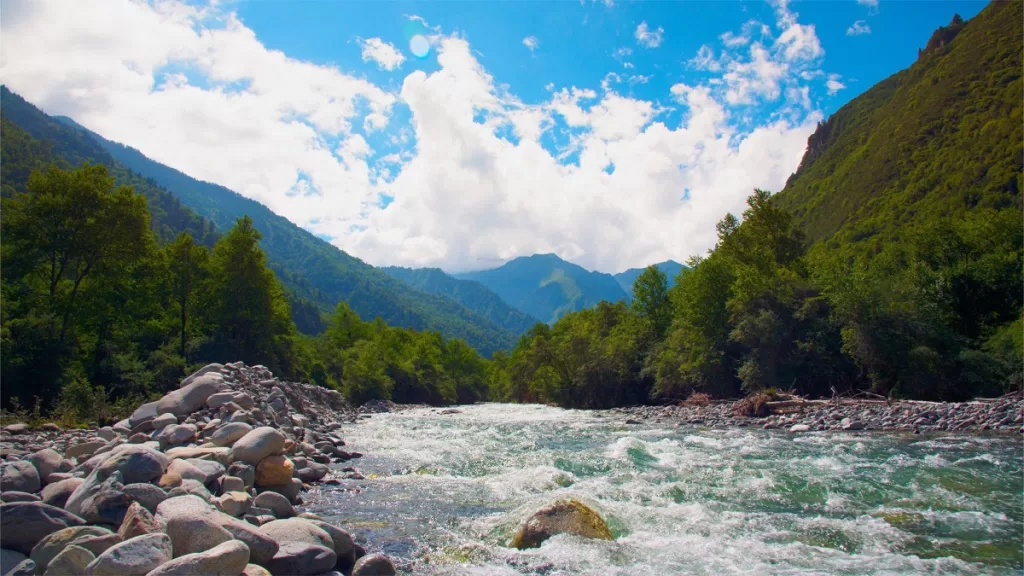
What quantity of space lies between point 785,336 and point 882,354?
6179 mm

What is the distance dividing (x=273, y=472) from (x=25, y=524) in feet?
16.5

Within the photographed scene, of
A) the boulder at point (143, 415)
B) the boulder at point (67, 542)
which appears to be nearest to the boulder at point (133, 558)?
the boulder at point (67, 542)

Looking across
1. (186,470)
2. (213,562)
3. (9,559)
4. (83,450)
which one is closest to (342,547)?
(213,562)

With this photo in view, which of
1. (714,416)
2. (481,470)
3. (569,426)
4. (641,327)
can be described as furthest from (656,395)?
(481,470)

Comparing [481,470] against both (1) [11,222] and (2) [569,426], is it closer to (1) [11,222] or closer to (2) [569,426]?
(2) [569,426]

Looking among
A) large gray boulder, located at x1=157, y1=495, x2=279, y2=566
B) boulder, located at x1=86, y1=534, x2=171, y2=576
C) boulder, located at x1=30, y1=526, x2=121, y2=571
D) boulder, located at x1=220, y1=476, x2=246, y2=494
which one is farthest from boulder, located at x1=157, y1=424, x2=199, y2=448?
boulder, located at x1=86, y1=534, x2=171, y2=576

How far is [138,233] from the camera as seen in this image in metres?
27.4

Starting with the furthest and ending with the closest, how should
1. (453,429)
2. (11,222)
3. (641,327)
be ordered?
(641,327) < (453,429) < (11,222)

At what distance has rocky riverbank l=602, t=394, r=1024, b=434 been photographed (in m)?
20.3

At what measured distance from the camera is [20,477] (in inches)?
358

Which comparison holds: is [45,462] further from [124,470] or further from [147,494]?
[147,494]

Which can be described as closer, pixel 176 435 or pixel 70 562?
pixel 70 562

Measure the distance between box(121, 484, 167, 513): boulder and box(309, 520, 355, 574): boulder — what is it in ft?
7.82

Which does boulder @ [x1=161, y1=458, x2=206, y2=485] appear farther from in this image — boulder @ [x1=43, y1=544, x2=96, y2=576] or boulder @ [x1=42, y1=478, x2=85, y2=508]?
boulder @ [x1=43, y1=544, x2=96, y2=576]
